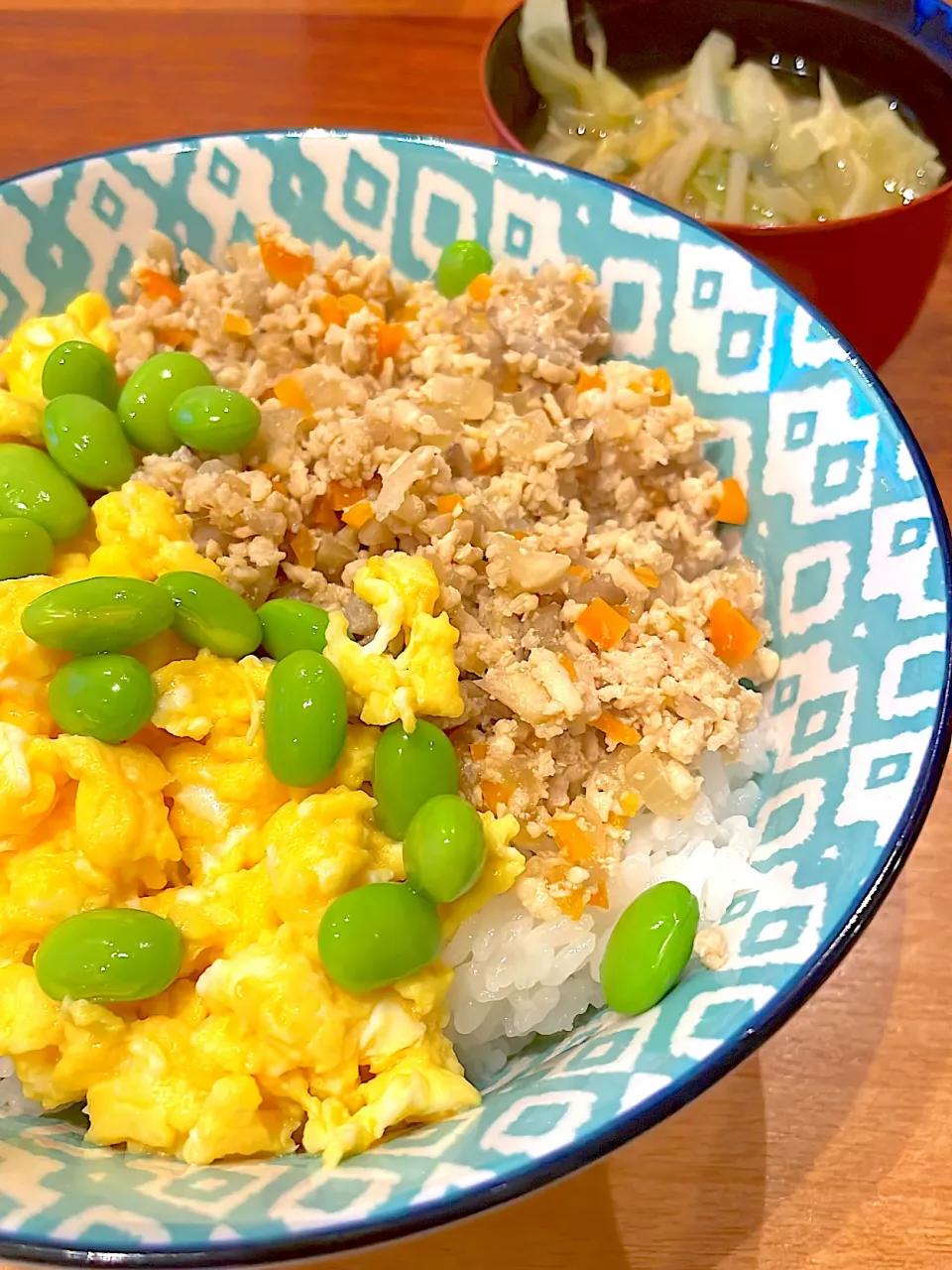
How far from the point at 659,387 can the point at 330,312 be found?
58 centimetres

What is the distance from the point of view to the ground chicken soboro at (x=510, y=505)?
1521 mm

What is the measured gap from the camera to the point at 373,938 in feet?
4.01

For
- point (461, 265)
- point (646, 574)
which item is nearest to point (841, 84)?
point (461, 265)

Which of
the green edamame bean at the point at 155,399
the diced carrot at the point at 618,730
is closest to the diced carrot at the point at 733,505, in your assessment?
the diced carrot at the point at 618,730

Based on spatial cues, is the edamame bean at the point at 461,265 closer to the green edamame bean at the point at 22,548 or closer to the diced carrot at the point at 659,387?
the diced carrot at the point at 659,387

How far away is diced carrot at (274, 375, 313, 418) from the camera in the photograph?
1.78m

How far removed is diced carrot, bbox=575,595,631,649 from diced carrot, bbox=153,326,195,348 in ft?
2.84

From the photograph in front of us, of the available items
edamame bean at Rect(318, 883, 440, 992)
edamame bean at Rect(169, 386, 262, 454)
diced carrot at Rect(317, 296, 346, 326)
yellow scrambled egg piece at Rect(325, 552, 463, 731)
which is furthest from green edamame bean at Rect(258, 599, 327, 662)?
diced carrot at Rect(317, 296, 346, 326)

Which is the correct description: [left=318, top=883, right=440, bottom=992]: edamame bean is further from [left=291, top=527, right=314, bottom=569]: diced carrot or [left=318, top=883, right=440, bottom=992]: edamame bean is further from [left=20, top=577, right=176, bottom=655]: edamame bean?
[left=291, top=527, right=314, bottom=569]: diced carrot

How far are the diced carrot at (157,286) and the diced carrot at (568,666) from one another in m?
0.99

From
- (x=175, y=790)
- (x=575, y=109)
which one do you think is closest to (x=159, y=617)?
(x=175, y=790)

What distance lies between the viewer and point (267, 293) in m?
1.92

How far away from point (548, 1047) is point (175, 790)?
0.58 meters

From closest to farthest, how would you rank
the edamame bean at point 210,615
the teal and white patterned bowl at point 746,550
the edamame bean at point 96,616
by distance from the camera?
the teal and white patterned bowl at point 746,550, the edamame bean at point 96,616, the edamame bean at point 210,615
